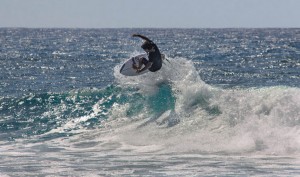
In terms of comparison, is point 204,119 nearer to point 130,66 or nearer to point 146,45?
point 146,45

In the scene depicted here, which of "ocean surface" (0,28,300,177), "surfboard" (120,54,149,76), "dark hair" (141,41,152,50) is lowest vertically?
"ocean surface" (0,28,300,177)

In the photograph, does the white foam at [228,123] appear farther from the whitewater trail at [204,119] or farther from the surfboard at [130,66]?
the surfboard at [130,66]

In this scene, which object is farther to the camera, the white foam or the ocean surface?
the white foam

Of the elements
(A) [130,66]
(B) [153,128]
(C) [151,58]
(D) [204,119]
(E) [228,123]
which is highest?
(C) [151,58]

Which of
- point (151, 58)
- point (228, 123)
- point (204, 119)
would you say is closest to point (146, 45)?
point (151, 58)

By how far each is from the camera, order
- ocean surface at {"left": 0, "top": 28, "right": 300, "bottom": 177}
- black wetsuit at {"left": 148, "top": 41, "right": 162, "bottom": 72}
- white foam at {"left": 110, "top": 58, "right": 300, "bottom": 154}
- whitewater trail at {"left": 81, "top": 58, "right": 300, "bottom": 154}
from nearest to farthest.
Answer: ocean surface at {"left": 0, "top": 28, "right": 300, "bottom": 177} < white foam at {"left": 110, "top": 58, "right": 300, "bottom": 154} < whitewater trail at {"left": 81, "top": 58, "right": 300, "bottom": 154} < black wetsuit at {"left": 148, "top": 41, "right": 162, "bottom": 72}

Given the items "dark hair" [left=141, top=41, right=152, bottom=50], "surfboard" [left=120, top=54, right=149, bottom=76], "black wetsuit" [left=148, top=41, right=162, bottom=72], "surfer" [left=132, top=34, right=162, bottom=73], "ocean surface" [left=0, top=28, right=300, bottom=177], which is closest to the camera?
"ocean surface" [left=0, top=28, right=300, bottom=177]

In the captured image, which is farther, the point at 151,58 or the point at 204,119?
the point at 151,58

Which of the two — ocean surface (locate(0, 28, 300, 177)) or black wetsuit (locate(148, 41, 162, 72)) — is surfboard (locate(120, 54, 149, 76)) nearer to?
black wetsuit (locate(148, 41, 162, 72))

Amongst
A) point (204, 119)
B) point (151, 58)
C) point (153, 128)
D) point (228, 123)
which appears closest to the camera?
point (228, 123)

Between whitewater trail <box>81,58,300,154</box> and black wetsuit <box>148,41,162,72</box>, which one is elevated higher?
black wetsuit <box>148,41,162,72</box>

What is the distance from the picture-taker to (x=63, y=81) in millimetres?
35844

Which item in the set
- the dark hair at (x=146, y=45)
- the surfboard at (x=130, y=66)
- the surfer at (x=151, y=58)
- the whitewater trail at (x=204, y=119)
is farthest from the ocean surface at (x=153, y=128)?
the dark hair at (x=146, y=45)

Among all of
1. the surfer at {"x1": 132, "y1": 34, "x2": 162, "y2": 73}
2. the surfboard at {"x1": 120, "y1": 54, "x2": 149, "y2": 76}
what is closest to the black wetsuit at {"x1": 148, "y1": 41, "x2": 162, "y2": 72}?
the surfer at {"x1": 132, "y1": 34, "x2": 162, "y2": 73}
